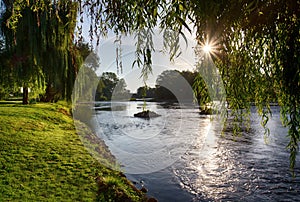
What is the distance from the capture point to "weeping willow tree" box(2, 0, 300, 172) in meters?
1.65

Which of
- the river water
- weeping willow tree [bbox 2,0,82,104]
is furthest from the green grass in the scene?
weeping willow tree [bbox 2,0,82,104]

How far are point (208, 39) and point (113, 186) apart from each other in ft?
11.9

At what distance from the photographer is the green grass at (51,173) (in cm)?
395

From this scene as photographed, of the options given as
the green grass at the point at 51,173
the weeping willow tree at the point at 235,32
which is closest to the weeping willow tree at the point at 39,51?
the green grass at the point at 51,173

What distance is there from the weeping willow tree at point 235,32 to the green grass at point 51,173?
3.02m

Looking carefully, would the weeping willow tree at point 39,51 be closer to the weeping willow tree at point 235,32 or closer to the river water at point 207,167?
the river water at point 207,167

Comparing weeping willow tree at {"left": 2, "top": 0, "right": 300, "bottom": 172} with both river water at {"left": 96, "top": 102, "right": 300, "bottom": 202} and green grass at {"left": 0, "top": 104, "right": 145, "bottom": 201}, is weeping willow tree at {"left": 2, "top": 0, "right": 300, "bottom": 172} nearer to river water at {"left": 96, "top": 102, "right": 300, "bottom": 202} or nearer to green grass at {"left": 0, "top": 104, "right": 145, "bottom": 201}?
river water at {"left": 96, "top": 102, "right": 300, "bottom": 202}

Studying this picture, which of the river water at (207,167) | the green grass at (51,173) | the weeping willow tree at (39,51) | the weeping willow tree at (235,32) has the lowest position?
the river water at (207,167)

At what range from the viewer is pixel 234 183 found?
638 centimetres

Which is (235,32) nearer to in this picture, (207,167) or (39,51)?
(207,167)

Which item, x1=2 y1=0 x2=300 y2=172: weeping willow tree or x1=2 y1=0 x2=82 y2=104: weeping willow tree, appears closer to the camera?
x1=2 y1=0 x2=300 y2=172: weeping willow tree

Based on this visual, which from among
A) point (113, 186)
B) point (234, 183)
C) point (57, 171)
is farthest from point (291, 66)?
point (234, 183)

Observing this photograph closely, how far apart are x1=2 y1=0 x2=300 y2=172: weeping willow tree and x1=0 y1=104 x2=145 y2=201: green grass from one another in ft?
9.92

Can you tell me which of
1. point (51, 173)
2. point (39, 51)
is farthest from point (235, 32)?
point (39, 51)
